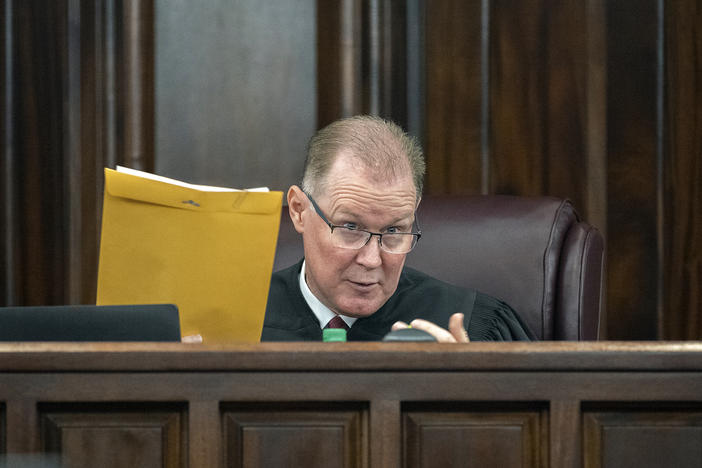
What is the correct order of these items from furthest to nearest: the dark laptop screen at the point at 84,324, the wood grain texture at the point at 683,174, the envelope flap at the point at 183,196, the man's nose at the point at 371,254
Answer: the wood grain texture at the point at 683,174 → the man's nose at the point at 371,254 → the envelope flap at the point at 183,196 → the dark laptop screen at the point at 84,324

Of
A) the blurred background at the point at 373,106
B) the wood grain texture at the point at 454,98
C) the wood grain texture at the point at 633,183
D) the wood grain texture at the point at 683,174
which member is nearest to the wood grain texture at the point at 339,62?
the blurred background at the point at 373,106

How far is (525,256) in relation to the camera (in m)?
1.79

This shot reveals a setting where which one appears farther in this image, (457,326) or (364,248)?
(364,248)

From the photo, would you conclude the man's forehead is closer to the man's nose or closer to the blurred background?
the man's nose

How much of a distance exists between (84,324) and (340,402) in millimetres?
334

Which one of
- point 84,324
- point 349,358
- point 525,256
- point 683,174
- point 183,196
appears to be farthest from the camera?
point 683,174

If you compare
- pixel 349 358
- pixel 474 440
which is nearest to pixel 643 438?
pixel 474 440

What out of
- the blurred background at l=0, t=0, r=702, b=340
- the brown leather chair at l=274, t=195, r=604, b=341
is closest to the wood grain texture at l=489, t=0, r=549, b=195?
the blurred background at l=0, t=0, r=702, b=340

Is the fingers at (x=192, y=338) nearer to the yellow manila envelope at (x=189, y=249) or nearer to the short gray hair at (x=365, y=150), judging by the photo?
the yellow manila envelope at (x=189, y=249)

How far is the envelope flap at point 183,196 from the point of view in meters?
1.15

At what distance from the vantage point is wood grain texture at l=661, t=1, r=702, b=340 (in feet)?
7.66

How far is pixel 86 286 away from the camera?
→ 7.80 feet

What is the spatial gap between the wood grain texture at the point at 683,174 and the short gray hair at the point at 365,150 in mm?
993

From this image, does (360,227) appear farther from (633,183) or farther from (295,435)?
(633,183)
